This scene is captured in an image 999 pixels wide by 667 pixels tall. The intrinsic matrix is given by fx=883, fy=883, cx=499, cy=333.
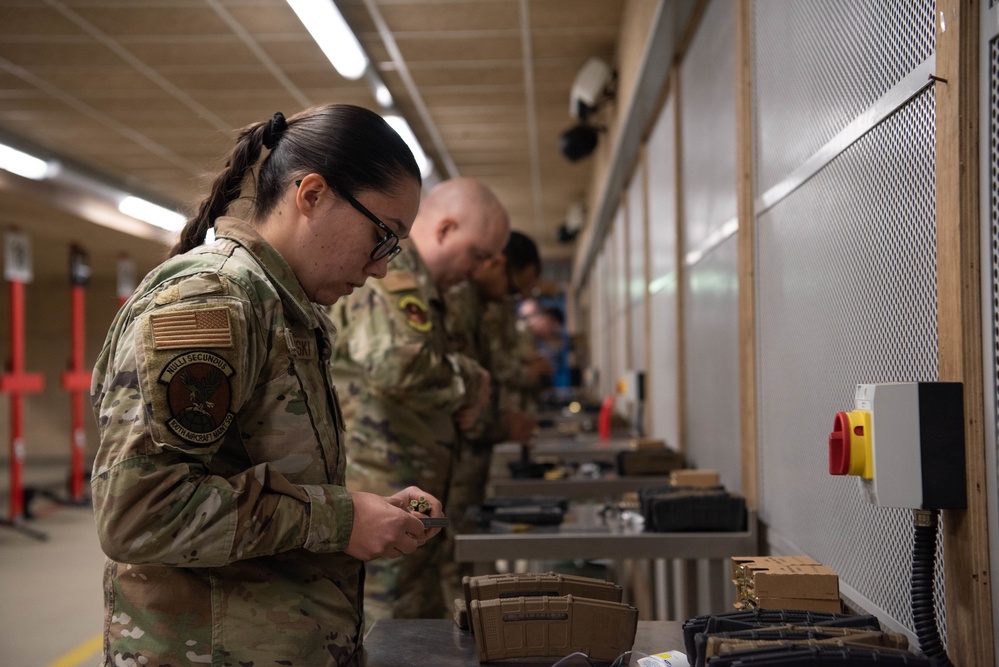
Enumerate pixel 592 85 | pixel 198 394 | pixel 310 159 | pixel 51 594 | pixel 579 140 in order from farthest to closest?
pixel 579 140 → pixel 592 85 → pixel 51 594 → pixel 310 159 → pixel 198 394

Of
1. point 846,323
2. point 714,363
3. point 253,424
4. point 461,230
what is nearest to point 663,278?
point 714,363

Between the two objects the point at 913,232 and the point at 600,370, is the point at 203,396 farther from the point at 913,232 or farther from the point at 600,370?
the point at 600,370

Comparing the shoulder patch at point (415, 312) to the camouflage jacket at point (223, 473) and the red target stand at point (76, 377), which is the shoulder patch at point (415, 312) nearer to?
the camouflage jacket at point (223, 473)

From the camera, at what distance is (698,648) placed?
1.01m

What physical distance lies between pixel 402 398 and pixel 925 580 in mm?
1611

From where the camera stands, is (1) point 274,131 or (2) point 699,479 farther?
(2) point 699,479

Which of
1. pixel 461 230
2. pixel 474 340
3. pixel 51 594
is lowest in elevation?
pixel 51 594

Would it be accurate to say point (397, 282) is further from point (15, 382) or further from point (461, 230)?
point (15, 382)

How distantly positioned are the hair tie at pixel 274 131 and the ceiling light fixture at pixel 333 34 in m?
3.19

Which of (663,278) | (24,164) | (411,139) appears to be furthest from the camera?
(24,164)

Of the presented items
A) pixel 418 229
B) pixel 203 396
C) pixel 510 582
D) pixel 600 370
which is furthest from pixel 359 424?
pixel 600 370

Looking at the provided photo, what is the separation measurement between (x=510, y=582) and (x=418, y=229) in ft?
6.10

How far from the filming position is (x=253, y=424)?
1172mm

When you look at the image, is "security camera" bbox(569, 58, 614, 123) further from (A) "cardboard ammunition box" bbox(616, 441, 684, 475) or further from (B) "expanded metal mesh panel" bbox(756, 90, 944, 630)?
(B) "expanded metal mesh panel" bbox(756, 90, 944, 630)
